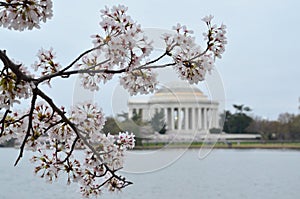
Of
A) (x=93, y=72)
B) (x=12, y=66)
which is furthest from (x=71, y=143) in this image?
(x=12, y=66)

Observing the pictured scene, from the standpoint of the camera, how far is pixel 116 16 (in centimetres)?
204

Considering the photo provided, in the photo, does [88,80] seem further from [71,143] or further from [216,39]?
[216,39]

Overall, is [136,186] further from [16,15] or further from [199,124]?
[199,124]

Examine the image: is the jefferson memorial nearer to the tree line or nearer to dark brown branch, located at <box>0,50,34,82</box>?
the tree line

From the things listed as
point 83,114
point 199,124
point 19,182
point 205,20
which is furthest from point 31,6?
point 199,124

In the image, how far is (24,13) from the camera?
1.82m

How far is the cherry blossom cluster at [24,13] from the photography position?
5.88 feet

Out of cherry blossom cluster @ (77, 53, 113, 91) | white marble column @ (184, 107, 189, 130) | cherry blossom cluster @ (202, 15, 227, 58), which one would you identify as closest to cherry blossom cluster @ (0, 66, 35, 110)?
cherry blossom cluster @ (77, 53, 113, 91)

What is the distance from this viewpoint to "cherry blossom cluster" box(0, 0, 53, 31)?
1792 millimetres

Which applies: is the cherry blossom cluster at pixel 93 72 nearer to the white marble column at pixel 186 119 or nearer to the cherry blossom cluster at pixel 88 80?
the cherry blossom cluster at pixel 88 80

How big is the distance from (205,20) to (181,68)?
0.82 ft

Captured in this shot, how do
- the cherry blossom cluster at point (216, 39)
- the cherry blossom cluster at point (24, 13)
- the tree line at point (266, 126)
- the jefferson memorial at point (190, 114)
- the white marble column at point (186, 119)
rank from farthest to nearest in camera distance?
the tree line at point (266, 126), the white marble column at point (186, 119), the jefferson memorial at point (190, 114), the cherry blossom cluster at point (216, 39), the cherry blossom cluster at point (24, 13)

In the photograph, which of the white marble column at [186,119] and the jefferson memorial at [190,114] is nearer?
the jefferson memorial at [190,114]

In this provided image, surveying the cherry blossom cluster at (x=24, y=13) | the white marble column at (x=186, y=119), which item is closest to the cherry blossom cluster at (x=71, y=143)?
the cherry blossom cluster at (x=24, y=13)
